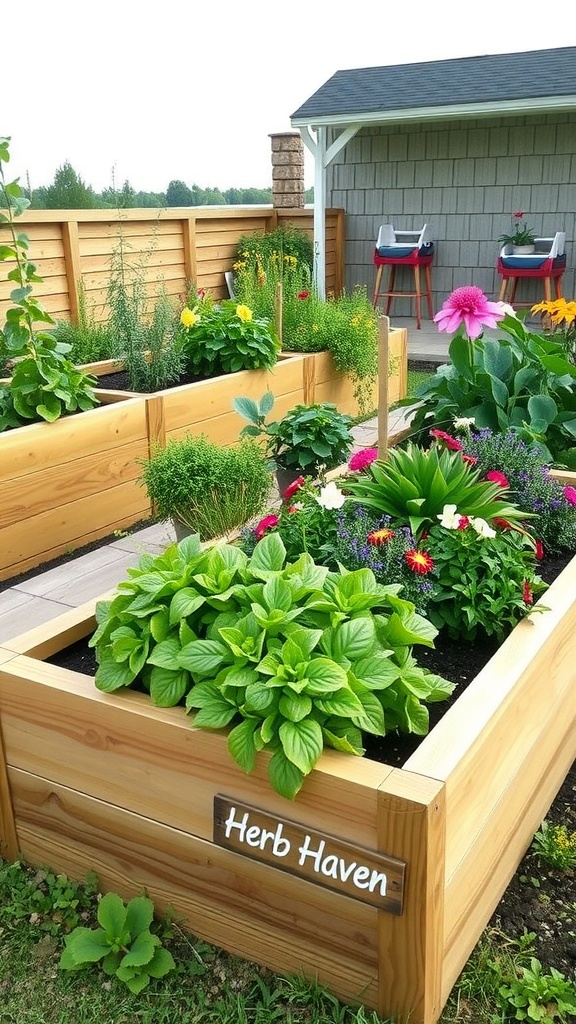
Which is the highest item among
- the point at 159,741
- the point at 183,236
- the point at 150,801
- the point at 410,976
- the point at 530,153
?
the point at 530,153

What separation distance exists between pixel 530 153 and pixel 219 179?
23.4 ft

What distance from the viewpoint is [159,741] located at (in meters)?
1.62

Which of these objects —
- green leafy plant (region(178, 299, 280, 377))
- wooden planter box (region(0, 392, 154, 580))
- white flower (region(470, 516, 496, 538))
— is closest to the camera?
white flower (region(470, 516, 496, 538))

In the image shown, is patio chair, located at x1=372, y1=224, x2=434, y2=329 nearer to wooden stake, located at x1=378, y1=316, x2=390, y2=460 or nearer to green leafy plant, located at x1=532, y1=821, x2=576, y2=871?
wooden stake, located at x1=378, y1=316, x2=390, y2=460

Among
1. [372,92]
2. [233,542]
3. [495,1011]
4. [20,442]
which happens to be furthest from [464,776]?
[372,92]

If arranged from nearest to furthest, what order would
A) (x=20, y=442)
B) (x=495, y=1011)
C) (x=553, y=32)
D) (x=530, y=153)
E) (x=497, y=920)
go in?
(x=495, y=1011) < (x=497, y=920) < (x=20, y=442) < (x=530, y=153) < (x=553, y=32)

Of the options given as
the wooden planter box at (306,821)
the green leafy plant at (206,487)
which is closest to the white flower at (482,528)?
the wooden planter box at (306,821)

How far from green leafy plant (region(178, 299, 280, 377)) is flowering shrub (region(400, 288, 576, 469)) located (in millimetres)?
1555

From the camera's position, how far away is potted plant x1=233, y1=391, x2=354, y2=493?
3.71 metres

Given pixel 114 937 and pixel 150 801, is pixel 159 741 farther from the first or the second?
pixel 114 937

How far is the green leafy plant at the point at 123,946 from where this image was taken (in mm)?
1646

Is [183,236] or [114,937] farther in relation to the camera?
[183,236]

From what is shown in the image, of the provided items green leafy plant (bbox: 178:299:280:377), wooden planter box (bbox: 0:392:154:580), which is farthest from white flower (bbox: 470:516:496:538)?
green leafy plant (bbox: 178:299:280:377)

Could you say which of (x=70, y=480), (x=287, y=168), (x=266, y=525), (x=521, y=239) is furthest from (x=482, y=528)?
(x=287, y=168)
